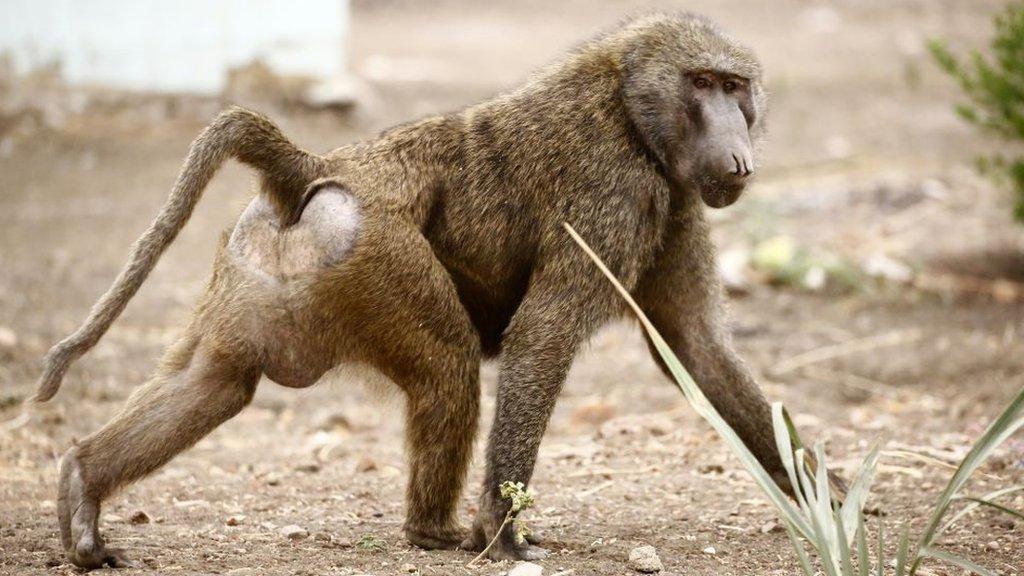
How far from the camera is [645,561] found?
3771mm

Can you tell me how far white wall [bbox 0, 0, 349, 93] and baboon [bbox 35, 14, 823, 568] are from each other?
7391mm

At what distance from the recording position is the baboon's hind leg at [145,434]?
372 cm

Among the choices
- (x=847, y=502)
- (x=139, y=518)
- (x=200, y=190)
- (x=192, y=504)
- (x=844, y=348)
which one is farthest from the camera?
(x=844, y=348)

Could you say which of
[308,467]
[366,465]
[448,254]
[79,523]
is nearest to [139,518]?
[79,523]

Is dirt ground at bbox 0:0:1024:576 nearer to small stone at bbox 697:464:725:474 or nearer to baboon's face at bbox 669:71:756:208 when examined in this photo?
small stone at bbox 697:464:725:474

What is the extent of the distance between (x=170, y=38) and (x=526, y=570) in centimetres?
867

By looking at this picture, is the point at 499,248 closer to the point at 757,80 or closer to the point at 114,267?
the point at 757,80

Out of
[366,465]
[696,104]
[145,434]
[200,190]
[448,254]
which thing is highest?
[696,104]

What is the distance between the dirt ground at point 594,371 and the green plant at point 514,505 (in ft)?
0.36

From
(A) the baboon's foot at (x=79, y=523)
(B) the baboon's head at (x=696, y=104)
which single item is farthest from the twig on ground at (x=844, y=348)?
(A) the baboon's foot at (x=79, y=523)

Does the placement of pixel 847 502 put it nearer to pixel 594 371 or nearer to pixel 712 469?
pixel 712 469

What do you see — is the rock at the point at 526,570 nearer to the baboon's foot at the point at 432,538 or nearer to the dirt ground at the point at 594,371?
the dirt ground at the point at 594,371

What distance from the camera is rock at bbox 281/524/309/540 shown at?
4.16 meters

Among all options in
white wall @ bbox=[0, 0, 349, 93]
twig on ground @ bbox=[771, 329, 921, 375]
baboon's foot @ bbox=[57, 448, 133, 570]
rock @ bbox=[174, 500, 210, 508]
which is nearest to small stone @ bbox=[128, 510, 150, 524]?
rock @ bbox=[174, 500, 210, 508]
